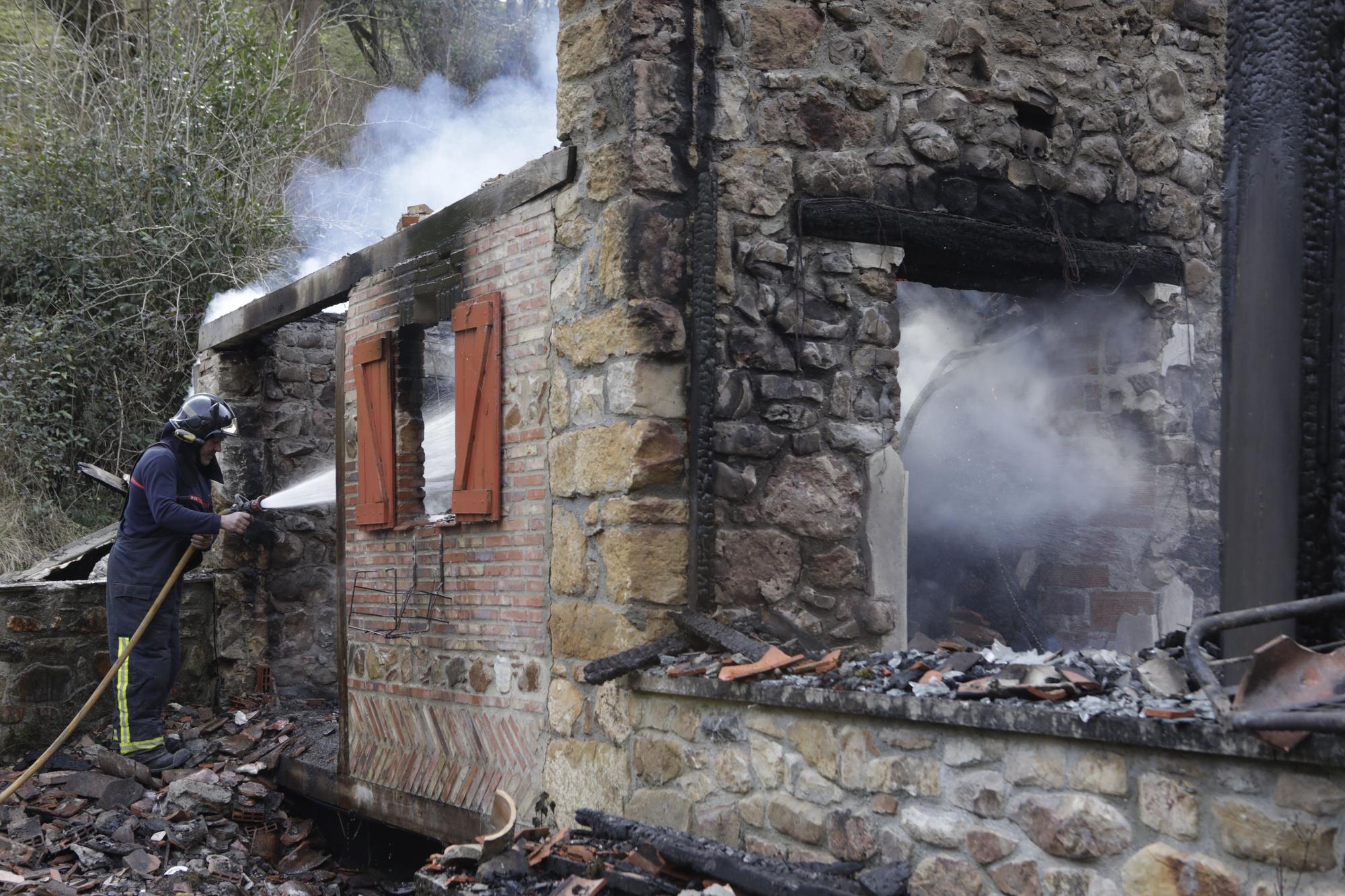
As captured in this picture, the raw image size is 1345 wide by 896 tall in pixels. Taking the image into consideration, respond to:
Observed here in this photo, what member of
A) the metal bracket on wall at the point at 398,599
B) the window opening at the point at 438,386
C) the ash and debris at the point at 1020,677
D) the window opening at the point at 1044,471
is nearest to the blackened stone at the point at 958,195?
the window opening at the point at 1044,471

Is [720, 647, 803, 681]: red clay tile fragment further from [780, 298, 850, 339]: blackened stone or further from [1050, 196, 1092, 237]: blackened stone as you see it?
[1050, 196, 1092, 237]: blackened stone

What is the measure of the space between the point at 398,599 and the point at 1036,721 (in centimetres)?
446

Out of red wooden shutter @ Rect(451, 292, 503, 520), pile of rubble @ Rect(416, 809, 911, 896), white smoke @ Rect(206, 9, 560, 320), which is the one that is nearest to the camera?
pile of rubble @ Rect(416, 809, 911, 896)

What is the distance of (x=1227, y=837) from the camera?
9.80ft

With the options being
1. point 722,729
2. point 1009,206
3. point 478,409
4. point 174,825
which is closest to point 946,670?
point 722,729

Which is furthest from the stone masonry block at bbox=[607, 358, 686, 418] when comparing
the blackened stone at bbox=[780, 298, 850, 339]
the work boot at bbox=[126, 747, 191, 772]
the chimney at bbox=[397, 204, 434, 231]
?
the work boot at bbox=[126, 747, 191, 772]

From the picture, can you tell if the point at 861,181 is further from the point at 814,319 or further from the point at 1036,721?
the point at 1036,721

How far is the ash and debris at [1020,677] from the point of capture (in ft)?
11.1

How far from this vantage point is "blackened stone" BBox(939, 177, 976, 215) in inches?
231

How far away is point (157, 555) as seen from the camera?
8.25 meters

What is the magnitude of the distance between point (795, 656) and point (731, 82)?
249cm

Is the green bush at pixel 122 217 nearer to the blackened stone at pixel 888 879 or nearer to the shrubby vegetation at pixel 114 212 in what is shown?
the shrubby vegetation at pixel 114 212

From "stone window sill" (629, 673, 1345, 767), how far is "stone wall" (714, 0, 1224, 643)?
120cm

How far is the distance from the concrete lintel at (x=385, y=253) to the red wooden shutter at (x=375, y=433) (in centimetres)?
51
